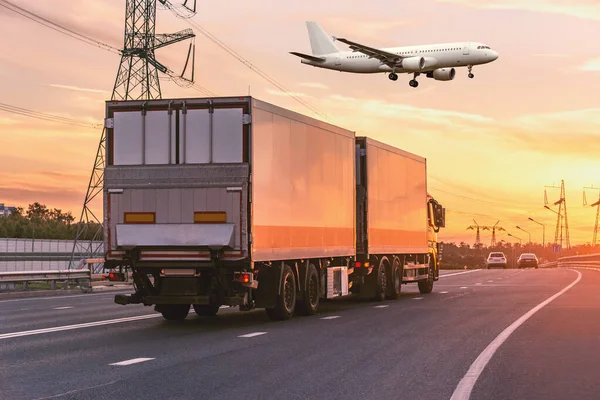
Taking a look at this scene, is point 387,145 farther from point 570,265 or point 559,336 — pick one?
point 570,265

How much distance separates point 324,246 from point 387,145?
19.9ft

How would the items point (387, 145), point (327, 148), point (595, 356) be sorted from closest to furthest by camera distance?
point (595, 356) < point (327, 148) < point (387, 145)

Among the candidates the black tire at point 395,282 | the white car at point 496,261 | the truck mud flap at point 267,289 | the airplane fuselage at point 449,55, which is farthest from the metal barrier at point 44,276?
the white car at point 496,261

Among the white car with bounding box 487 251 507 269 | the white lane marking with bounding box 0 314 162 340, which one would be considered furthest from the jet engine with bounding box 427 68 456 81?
the white lane marking with bounding box 0 314 162 340

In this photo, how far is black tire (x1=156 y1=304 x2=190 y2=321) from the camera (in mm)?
17953

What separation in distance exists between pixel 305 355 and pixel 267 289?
16.9ft

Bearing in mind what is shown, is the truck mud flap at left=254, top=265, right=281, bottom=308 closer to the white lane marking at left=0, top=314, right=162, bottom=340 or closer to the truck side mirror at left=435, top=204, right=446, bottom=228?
the white lane marking at left=0, top=314, right=162, bottom=340

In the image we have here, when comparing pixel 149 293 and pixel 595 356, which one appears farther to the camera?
pixel 149 293

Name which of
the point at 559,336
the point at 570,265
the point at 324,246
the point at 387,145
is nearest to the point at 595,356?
the point at 559,336

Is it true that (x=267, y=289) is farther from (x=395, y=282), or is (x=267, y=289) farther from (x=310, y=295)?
(x=395, y=282)

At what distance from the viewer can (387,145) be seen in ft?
82.7

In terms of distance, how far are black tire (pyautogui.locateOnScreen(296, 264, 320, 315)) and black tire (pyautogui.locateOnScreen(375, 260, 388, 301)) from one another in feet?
16.4

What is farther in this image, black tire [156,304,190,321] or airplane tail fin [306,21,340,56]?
airplane tail fin [306,21,340,56]

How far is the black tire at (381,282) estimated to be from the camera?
79.7 ft
